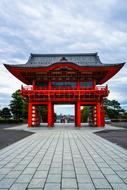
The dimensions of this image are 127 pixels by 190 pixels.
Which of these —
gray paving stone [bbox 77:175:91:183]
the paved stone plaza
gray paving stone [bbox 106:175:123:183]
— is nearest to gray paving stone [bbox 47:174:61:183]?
the paved stone plaza

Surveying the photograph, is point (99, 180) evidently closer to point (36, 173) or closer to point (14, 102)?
point (36, 173)

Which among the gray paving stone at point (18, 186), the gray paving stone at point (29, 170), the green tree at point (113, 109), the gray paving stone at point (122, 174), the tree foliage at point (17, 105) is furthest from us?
the green tree at point (113, 109)

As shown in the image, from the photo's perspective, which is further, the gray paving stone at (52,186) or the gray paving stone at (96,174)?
the gray paving stone at (96,174)

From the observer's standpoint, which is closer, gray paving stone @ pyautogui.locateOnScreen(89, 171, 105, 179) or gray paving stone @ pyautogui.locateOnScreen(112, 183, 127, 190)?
gray paving stone @ pyautogui.locateOnScreen(112, 183, 127, 190)

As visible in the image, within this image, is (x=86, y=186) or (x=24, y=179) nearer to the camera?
(x=86, y=186)

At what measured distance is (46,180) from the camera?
6660 mm

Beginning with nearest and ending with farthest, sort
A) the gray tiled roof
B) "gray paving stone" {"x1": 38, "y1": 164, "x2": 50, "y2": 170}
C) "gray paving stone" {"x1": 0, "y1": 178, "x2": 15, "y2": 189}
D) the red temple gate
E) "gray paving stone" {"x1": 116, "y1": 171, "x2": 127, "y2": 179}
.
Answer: "gray paving stone" {"x1": 0, "y1": 178, "x2": 15, "y2": 189} → "gray paving stone" {"x1": 116, "y1": 171, "x2": 127, "y2": 179} → "gray paving stone" {"x1": 38, "y1": 164, "x2": 50, "y2": 170} → the red temple gate → the gray tiled roof

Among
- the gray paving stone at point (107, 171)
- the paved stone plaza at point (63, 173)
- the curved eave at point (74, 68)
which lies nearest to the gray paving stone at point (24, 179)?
the paved stone plaza at point (63, 173)

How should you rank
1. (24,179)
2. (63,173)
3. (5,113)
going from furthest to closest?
(5,113) → (63,173) → (24,179)

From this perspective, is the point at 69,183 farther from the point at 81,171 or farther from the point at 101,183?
the point at 81,171

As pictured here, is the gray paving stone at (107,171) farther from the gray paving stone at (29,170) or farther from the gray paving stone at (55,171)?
the gray paving stone at (29,170)

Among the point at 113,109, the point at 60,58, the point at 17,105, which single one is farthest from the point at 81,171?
the point at 113,109

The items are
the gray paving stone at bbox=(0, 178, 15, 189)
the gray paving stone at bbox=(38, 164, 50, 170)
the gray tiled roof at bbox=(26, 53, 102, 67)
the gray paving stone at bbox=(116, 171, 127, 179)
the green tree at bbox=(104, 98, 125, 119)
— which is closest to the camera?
the gray paving stone at bbox=(0, 178, 15, 189)

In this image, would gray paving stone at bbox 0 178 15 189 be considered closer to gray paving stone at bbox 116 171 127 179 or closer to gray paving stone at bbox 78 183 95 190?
gray paving stone at bbox 78 183 95 190
